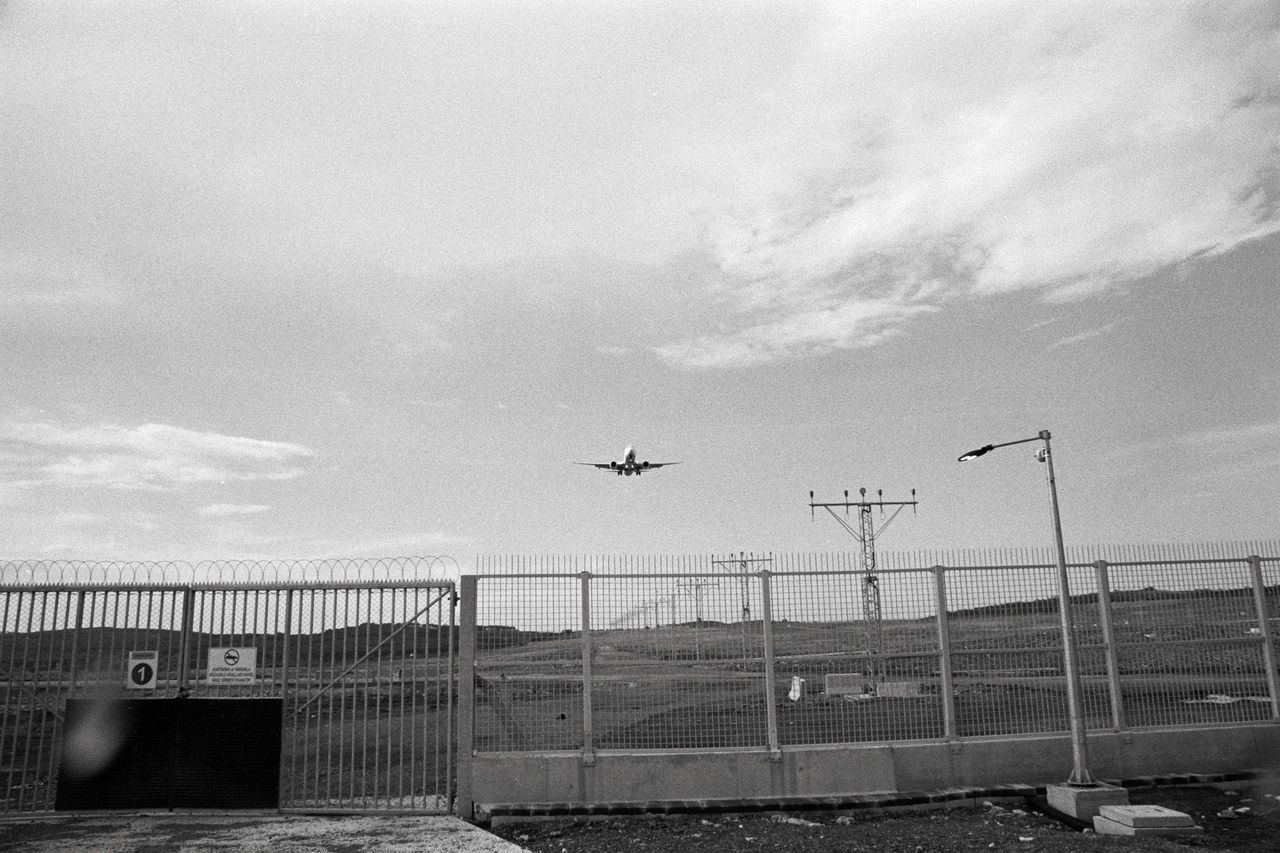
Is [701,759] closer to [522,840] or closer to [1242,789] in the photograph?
[522,840]

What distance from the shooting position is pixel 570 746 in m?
13.8

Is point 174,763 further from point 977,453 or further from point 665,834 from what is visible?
point 977,453

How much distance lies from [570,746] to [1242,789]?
405 inches

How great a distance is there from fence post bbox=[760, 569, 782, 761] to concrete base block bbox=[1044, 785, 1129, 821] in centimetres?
399

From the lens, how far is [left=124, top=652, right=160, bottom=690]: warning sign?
14156 mm

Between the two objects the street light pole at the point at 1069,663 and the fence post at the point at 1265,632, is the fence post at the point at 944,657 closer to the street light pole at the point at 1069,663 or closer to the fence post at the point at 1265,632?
the street light pole at the point at 1069,663

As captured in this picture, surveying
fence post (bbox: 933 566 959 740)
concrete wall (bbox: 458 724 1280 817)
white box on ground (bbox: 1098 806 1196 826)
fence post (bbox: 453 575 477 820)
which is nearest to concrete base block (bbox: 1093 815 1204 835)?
white box on ground (bbox: 1098 806 1196 826)

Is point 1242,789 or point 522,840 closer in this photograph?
point 522,840

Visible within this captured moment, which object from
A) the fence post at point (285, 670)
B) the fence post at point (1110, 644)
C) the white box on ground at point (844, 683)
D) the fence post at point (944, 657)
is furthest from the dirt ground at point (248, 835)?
the fence post at point (1110, 644)

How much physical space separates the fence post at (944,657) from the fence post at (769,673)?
99.9 inches

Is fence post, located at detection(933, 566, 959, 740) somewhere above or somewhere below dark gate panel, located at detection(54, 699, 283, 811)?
above

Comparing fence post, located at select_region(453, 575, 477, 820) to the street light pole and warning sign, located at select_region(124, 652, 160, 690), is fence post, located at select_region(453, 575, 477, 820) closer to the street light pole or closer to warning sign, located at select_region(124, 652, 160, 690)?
warning sign, located at select_region(124, 652, 160, 690)

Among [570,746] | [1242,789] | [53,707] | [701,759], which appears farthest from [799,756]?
[53,707]

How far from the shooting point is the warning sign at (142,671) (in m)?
14.2
